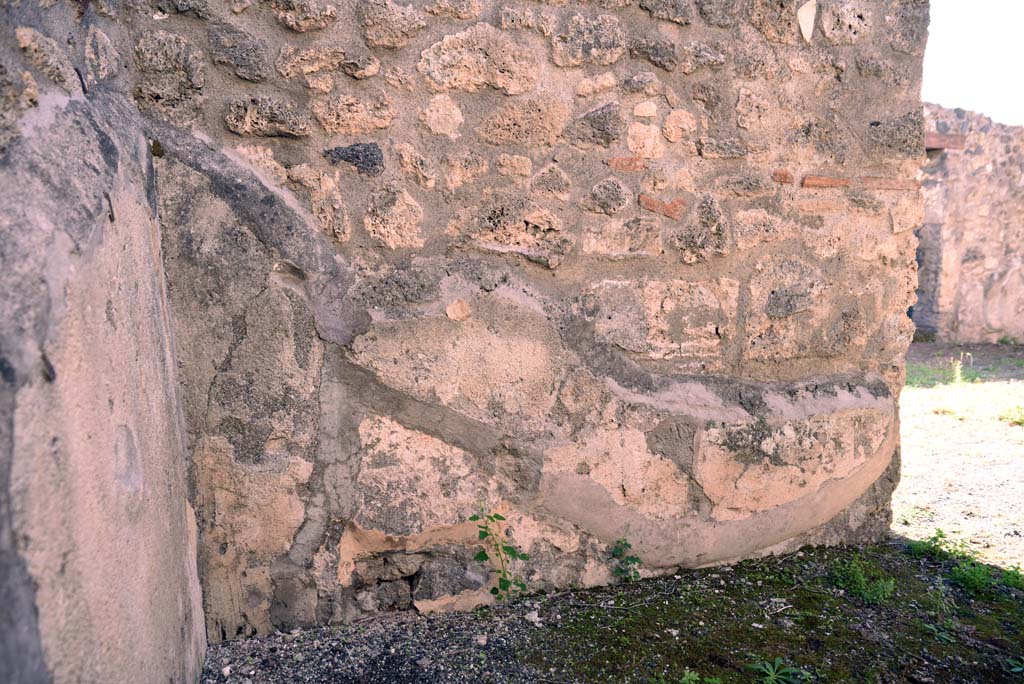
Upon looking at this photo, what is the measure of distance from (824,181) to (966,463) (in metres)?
2.21

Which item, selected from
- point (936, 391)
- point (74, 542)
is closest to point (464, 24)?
point (74, 542)

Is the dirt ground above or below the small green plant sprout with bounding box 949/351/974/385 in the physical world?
above

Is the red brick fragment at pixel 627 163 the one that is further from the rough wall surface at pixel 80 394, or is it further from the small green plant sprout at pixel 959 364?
the small green plant sprout at pixel 959 364

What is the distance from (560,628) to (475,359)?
2.51ft

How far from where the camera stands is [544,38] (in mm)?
1914

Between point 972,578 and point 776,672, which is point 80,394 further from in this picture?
point 972,578

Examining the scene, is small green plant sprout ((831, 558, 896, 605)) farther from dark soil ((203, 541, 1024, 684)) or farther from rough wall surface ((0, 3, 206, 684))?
rough wall surface ((0, 3, 206, 684))

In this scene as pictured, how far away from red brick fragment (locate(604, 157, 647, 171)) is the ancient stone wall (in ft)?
0.03

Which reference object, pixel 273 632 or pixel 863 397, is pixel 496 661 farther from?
pixel 863 397

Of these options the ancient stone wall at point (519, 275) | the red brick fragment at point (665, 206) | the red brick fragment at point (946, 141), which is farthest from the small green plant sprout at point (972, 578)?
the red brick fragment at point (946, 141)

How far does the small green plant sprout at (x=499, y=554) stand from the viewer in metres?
1.95

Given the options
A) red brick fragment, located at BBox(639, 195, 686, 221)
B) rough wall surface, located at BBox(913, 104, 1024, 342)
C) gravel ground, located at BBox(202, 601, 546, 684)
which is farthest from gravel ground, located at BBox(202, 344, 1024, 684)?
rough wall surface, located at BBox(913, 104, 1024, 342)

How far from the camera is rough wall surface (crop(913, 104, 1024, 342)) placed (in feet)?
27.2

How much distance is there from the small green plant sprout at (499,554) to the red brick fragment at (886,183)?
1555 millimetres
